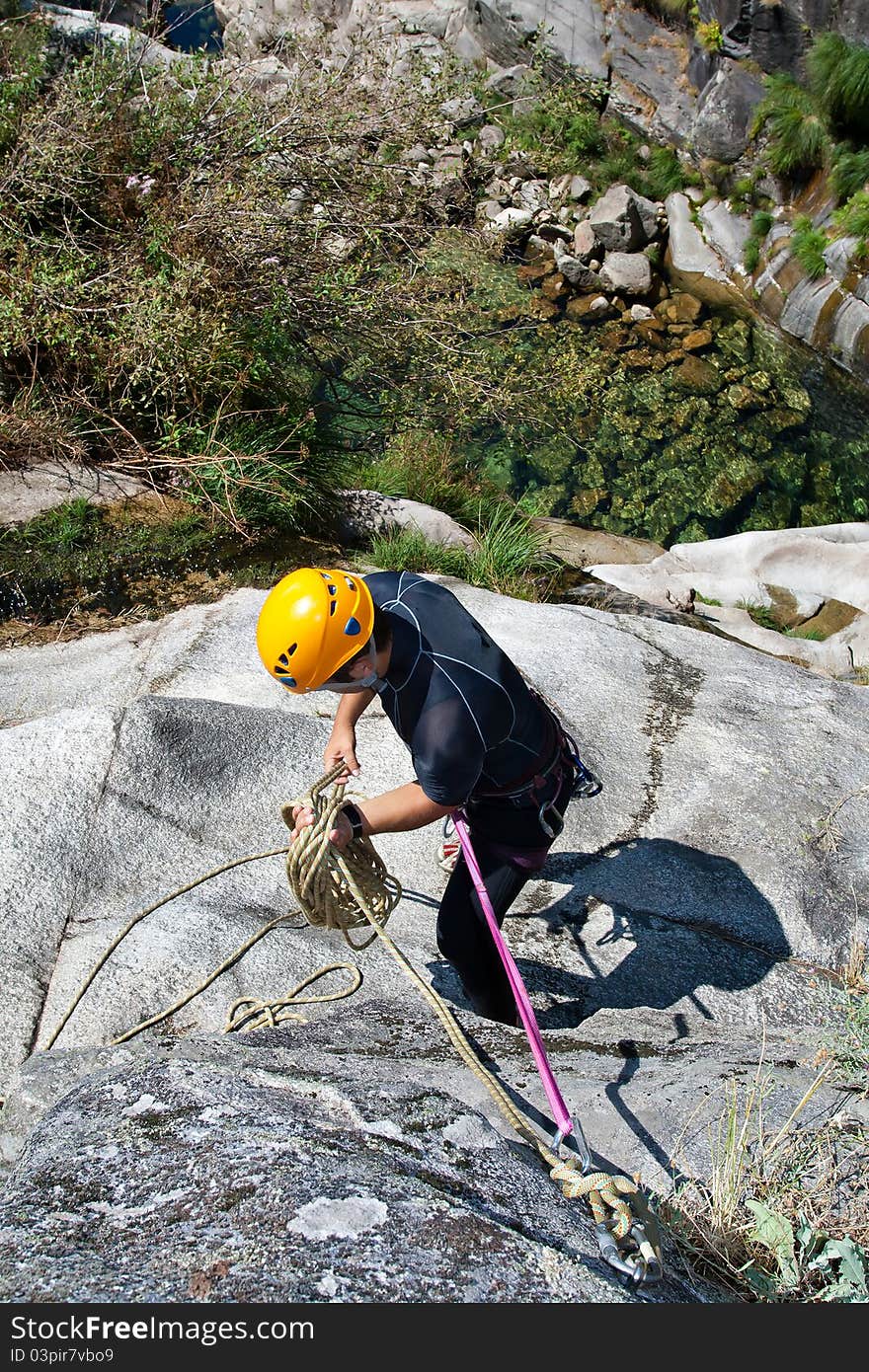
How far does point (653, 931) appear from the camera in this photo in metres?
4.01

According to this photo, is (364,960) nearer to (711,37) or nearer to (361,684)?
(361,684)

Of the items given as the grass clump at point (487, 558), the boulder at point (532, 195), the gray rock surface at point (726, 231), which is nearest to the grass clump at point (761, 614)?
the grass clump at point (487, 558)

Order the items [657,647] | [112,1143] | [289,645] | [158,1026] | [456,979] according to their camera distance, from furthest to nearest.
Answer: [657,647], [456,979], [158,1026], [289,645], [112,1143]

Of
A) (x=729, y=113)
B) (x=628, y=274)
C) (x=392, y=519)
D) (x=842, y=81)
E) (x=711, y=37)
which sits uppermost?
(x=711, y=37)

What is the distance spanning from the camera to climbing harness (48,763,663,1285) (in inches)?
80.1

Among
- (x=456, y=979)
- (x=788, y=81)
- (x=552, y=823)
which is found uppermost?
(x=788, y=81)

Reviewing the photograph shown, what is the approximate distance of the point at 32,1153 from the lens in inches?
82.1

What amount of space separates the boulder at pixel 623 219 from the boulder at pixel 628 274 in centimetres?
42

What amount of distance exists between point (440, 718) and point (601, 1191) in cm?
128

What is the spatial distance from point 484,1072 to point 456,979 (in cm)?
135

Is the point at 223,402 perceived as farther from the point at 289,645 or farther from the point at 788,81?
the point at 788,81

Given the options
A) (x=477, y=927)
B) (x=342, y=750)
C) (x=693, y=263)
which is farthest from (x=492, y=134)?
(x=477, y=927)

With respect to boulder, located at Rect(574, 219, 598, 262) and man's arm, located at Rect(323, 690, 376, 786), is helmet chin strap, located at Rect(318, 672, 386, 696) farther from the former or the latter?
boulder, located at Rect(574, 219, 598, 262)

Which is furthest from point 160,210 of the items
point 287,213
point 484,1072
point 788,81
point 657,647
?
point 788,81
